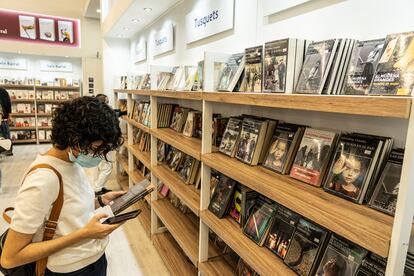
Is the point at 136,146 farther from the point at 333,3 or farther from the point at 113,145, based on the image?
the point at 333,3

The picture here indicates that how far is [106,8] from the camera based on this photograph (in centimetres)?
524

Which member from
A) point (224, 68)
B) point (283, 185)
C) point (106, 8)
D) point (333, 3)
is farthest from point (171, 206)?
point (106, 8)

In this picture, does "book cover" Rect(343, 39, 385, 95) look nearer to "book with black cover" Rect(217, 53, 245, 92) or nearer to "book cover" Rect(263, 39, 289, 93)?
"book cover" Rect(263, 39, 289, 93)

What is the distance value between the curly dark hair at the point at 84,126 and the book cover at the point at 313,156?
0.84 meters

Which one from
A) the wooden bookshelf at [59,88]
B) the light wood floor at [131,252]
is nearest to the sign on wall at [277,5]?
the light wood floor at [131,252]

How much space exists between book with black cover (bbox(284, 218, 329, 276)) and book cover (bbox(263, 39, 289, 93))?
2.02ft

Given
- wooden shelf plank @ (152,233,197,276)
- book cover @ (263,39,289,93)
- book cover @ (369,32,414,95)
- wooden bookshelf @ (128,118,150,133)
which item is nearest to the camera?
book cover @ (369,32,414,95)

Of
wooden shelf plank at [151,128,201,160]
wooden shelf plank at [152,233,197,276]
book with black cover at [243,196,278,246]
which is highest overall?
wooden shelf plank at [151,128,201,160]

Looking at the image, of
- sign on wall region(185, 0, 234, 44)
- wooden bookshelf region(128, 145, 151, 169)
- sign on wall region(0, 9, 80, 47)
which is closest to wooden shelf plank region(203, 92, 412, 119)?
sign on wall region(185, 0, 234, 44)

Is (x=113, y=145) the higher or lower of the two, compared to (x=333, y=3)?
lower

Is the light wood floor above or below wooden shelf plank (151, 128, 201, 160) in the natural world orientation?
below

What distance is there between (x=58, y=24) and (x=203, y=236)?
798cm

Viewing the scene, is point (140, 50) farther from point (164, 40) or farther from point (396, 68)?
point (396, 68)

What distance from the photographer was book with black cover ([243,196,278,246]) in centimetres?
140
